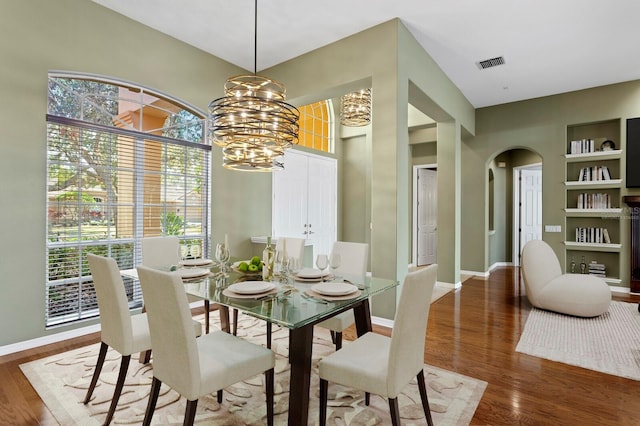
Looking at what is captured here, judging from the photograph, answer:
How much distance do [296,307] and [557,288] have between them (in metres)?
3.80

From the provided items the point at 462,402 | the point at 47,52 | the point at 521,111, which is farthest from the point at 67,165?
the point at 521,111

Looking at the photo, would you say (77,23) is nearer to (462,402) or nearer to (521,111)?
(462,402)

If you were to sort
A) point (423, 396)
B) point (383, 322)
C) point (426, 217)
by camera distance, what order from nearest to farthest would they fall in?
point (423, 396) < point (383, 322) < point (426, 217)

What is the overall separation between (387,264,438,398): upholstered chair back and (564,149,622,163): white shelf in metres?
5.59

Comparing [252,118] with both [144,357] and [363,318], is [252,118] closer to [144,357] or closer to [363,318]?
[363,318]

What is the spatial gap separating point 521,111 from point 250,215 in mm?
5259

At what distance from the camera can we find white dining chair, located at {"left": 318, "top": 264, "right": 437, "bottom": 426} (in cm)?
157

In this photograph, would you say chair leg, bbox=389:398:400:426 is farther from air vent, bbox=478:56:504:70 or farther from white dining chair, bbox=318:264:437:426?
air vent, bbox=478:56:504:70

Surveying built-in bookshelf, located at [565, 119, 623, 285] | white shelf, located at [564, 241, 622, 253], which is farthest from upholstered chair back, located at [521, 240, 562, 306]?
built-in bookshelf, located at [565, 119, 623, 285]

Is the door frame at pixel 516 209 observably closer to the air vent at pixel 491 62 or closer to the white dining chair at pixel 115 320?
the air vent at pixel 491 62

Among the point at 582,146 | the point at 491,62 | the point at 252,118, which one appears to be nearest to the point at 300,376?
the point at 252,118

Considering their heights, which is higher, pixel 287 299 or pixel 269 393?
pixel 287 299

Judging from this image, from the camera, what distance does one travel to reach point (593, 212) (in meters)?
5.60

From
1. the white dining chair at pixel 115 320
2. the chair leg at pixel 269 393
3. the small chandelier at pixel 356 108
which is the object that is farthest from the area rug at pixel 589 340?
the small chandelier at pixel 356 108
